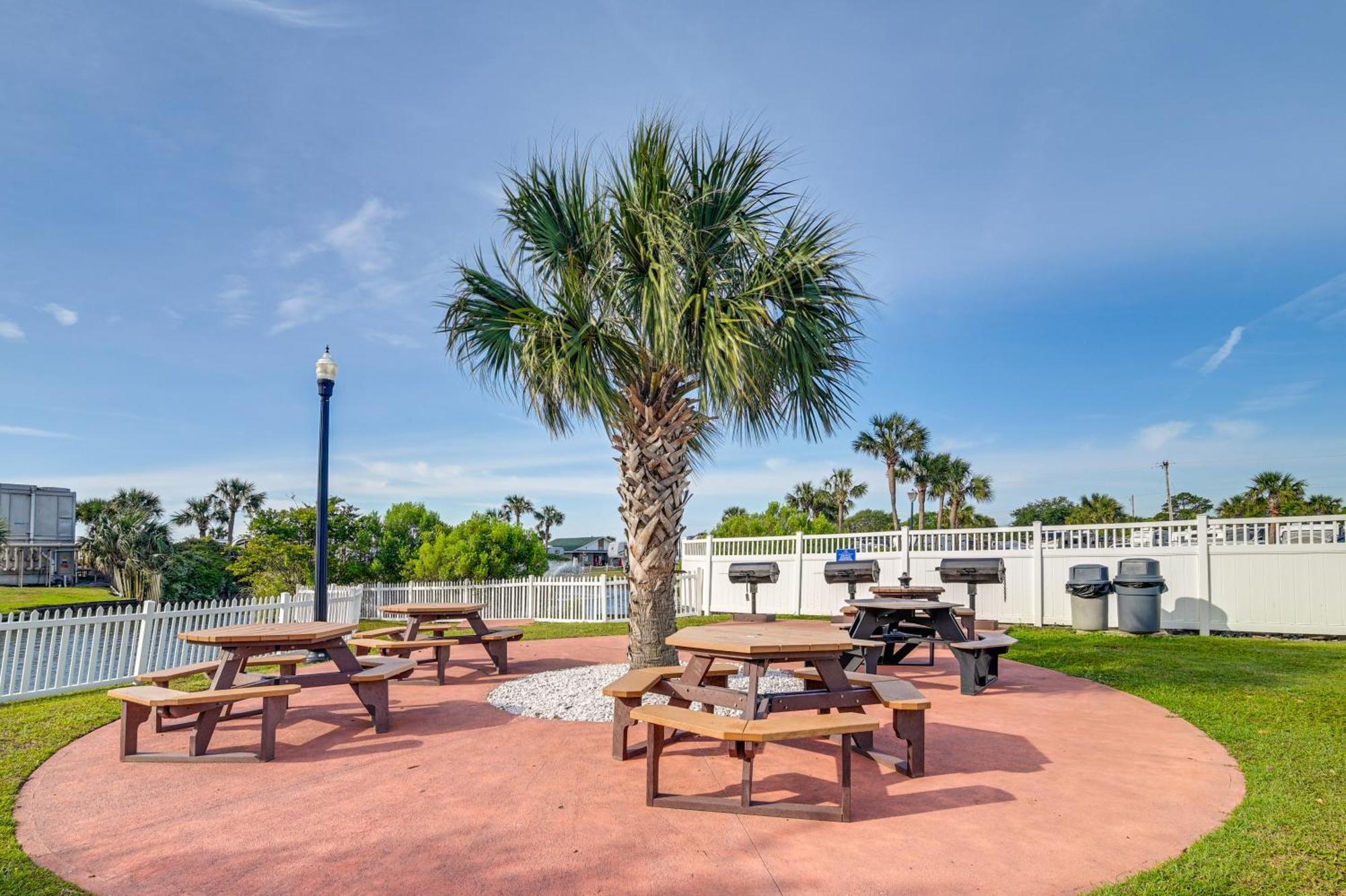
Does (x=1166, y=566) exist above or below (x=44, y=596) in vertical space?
above

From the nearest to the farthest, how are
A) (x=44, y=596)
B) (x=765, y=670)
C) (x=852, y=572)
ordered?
(x=765, y=670) → (x=852, y=572) → (x=44, y=596)

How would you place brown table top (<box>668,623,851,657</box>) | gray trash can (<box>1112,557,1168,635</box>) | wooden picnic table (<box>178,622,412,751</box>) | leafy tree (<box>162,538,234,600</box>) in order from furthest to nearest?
leafy tree (<box>162,538,234,600</box>), gray trash can (<box>1112,557,1168,635</box>), wooden picnic table (<box>178,622,412,751</box>), brown table top (<box>668,623,851,657</box>)

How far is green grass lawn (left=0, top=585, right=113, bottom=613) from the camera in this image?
26.4 meters

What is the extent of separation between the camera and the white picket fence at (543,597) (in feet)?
54.0

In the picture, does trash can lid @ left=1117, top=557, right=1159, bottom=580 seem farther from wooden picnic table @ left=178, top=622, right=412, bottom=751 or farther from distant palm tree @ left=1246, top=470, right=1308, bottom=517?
distant palm tree @ left=1246, top=470, right=1308, bottom=517

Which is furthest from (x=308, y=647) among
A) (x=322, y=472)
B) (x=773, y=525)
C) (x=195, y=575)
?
(x=773, y=525)

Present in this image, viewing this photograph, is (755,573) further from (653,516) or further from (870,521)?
(870,521)

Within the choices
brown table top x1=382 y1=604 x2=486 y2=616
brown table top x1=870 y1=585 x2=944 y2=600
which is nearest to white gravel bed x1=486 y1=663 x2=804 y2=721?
brown table top x1=382 y1=604 x2=486 y2=616

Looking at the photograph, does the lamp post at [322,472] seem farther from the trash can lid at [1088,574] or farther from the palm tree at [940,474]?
the palm tree at [940,474]

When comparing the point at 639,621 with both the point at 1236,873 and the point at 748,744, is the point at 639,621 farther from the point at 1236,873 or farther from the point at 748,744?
the point at 1236,873

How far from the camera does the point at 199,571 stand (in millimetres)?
28562

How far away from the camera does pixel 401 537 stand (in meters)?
23.2

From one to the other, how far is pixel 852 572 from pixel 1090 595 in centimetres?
422

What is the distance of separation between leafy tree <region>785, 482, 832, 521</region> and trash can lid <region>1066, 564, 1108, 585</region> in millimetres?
45399
